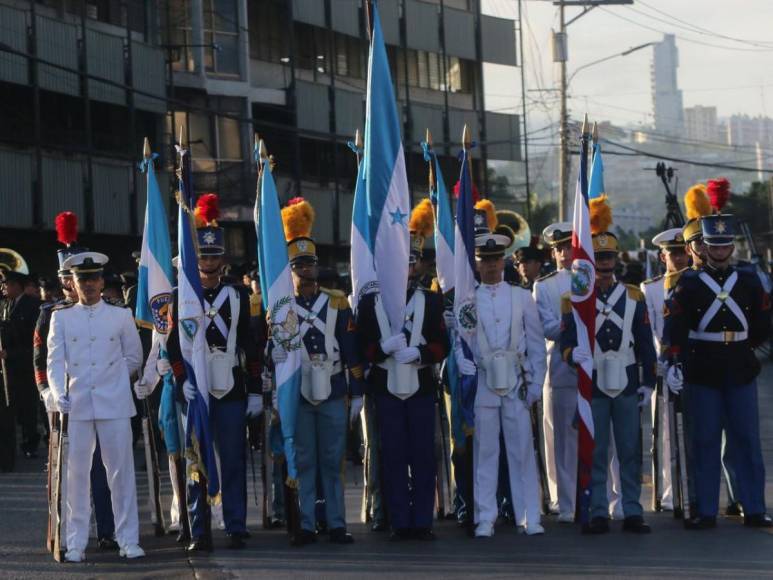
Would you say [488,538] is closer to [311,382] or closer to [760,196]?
[311,382]

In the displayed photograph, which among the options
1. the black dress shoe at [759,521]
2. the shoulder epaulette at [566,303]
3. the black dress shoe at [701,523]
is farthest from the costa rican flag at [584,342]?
the black dress shoe at [759,521]

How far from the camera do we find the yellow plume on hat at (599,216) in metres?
12.2

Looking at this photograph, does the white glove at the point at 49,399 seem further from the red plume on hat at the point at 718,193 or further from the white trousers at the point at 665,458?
the red plume on hat at the point at 718,193

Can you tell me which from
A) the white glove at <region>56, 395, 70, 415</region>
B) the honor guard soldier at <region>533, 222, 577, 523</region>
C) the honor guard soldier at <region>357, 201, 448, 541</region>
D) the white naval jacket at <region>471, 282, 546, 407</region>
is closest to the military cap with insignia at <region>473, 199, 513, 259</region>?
the white naval jacket at <region>471, 282, 546, 407</region>

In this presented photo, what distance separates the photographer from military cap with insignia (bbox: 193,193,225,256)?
11.6 m

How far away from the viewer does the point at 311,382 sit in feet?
37.1

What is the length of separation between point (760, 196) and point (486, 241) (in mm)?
78328

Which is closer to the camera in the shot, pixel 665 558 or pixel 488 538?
pixel 665 558

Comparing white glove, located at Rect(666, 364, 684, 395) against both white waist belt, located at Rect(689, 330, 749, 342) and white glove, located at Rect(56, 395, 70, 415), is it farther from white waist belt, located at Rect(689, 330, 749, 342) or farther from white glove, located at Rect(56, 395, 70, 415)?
white glove, located at Rect(56, 395, 70, 415)

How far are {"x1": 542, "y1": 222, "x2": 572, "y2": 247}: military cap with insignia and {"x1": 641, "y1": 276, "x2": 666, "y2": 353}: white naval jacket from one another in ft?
2.62

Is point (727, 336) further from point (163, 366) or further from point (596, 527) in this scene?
point (163, 366)

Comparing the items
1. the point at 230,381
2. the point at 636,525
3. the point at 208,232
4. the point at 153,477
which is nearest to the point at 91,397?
the point at 230,381

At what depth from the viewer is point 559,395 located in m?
12.4

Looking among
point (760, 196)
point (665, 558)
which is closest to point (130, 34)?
point (665, 558)
